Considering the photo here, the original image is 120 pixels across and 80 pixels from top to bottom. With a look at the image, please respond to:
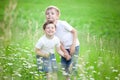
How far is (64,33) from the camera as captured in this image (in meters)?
3.97

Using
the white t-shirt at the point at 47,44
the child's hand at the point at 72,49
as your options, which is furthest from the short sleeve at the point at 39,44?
the child's hand at the point at 72,49

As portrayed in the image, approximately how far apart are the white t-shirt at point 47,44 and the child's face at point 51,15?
14 cm

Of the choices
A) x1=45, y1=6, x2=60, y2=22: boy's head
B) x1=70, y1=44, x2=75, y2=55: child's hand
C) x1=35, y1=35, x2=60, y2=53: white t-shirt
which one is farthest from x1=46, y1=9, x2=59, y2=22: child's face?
x1=70, y1=44, x2=75, y2=55: child's hand

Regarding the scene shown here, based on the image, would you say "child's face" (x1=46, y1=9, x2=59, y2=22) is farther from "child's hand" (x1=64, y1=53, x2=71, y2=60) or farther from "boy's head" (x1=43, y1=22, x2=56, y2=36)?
"child's hand" (x1=64, y1=53, x2=71, y2=60)

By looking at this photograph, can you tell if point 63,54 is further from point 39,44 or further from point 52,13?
point 52,13

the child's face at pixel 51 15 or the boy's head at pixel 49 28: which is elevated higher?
the child's face at pixel 51 15

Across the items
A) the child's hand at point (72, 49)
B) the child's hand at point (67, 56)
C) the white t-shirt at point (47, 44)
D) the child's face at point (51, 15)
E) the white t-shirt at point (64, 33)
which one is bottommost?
the child's hand at point (67, 56)

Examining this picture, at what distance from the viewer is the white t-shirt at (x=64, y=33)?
156 inches

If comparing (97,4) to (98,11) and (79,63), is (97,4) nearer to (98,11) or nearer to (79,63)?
(98,11)

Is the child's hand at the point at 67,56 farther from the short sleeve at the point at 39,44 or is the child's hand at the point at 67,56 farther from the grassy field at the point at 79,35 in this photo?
the short sleeve at the point at 39,44

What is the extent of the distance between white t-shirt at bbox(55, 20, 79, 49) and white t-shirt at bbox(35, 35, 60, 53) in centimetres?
4

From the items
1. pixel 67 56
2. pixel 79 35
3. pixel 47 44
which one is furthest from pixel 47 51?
pixel 79 35

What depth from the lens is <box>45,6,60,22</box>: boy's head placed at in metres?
3.97

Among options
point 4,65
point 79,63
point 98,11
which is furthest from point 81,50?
point 4,65
